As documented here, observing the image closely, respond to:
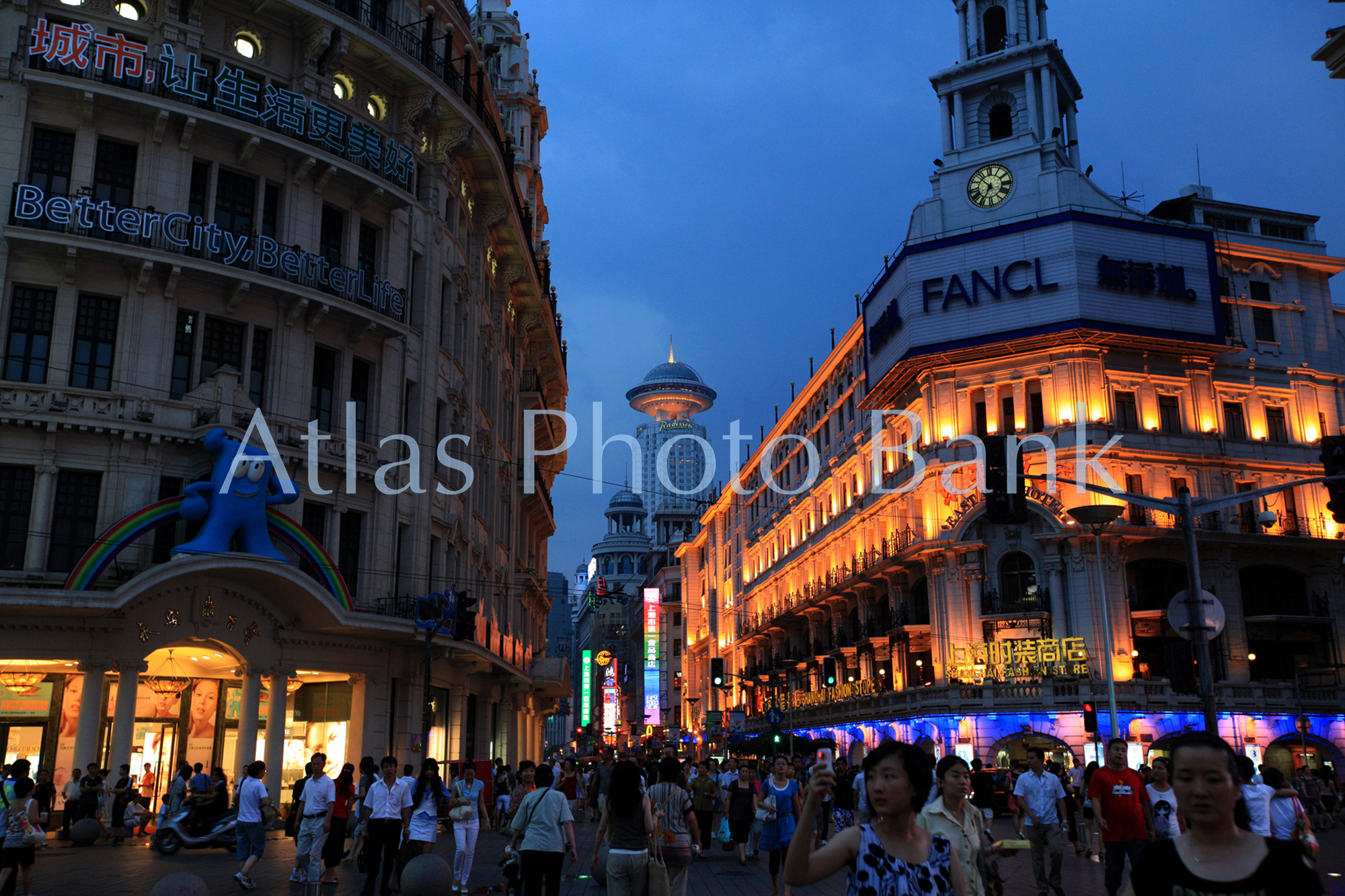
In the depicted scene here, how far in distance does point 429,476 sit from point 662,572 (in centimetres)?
10567

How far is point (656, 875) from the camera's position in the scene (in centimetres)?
1083

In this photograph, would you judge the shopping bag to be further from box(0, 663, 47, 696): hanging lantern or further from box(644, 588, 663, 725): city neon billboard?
box(644, 588, 663, 725): city neon billboard

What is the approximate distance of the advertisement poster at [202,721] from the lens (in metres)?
27.8

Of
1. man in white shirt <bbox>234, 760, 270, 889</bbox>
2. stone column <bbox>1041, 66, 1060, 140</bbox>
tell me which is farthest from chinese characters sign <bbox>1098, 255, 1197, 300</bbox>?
man in white shirt <bbox>234, 760, 270, 889</bbox>

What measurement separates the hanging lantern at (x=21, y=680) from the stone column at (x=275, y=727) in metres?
4.91

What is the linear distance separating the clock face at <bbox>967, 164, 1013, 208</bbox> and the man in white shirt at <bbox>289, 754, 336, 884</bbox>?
47.6m

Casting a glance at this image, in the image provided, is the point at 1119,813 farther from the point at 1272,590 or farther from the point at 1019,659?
the point at 1272,590

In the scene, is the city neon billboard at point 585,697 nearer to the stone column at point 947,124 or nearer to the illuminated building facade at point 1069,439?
the illuminated building facade at point 1069,439

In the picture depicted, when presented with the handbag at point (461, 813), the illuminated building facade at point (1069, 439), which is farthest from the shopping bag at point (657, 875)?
the illuminated building facade at point (1069, 439)

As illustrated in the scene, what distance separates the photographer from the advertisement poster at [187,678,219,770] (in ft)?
91.1

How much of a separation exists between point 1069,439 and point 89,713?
1549 inches

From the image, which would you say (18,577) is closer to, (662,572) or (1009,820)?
(1009,820)

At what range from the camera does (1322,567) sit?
4962cm

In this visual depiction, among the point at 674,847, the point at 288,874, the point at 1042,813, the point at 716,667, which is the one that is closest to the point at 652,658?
the point at 716,667
